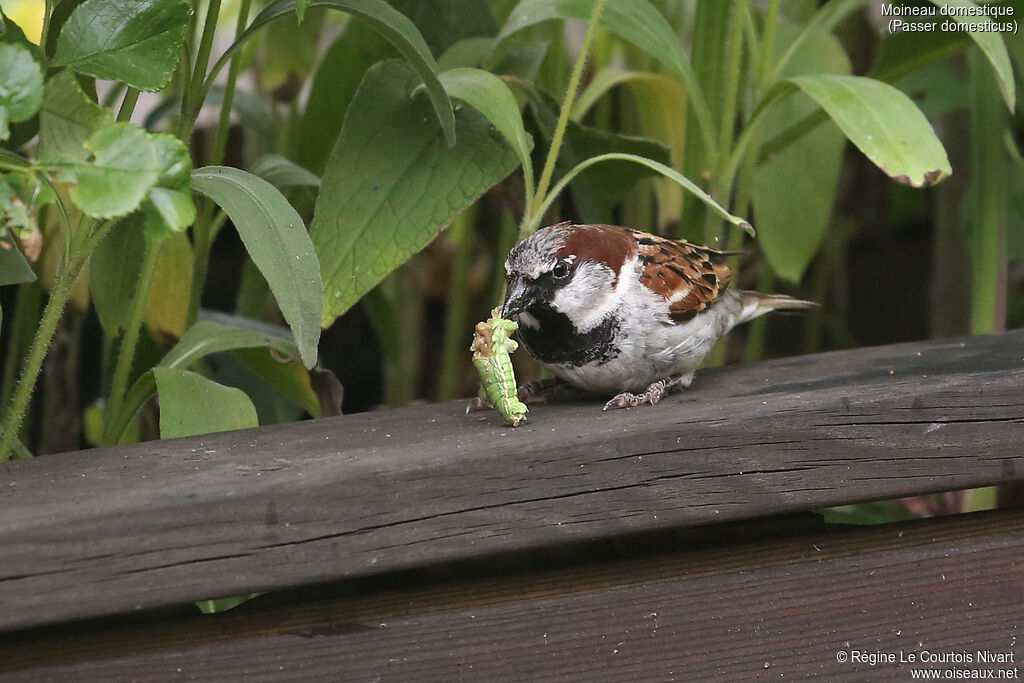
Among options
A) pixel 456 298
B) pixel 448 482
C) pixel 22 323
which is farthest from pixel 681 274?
pixel 22 323

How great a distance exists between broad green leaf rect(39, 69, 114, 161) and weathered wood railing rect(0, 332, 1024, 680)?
1.52 ft

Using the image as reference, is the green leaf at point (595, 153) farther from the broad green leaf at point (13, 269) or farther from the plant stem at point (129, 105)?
the broad green leaf at point (13, 269)

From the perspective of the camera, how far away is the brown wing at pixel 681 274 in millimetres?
1920

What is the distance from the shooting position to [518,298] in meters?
1.78

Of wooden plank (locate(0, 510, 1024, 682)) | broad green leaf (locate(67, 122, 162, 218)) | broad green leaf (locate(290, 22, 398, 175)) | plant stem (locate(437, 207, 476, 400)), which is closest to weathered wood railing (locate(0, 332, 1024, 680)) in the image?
wooden plank (locate(0, 510, 1024, 682))

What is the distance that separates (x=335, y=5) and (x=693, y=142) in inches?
35.1

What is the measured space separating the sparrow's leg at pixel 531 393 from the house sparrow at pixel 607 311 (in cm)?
8

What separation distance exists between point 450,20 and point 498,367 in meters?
0.99

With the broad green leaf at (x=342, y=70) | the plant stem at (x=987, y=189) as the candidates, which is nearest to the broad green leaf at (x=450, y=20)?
the broad green leaf at (x=342, y=70)

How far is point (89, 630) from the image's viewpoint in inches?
53.6

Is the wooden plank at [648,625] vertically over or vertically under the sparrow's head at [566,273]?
under

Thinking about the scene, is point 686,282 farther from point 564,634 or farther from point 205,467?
point 205,467

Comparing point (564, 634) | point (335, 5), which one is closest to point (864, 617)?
point (564, 634)

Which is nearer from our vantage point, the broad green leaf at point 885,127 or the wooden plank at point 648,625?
the wooden plank at point 648,625
